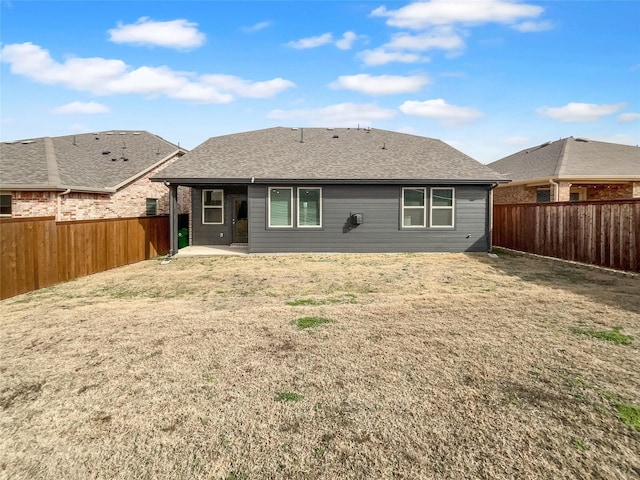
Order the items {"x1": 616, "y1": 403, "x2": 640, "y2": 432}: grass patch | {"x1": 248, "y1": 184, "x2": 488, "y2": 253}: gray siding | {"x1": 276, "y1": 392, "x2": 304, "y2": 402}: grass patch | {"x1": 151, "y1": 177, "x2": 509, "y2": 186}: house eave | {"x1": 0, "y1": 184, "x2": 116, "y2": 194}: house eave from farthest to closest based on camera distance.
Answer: {"x1": 248, "y1": 184, "x2": 488, "y2": 253}: gray siding, {"x1": 151, "y1": 177, "x2": 509, "y2": 186}: house eave, {"x1": 0, "y1": 184, "x2": 116, "y2": 194}: house eave, {"x1": 276, "y1": 392, "x2": 304, "y2": 402}: grass patch, {"x1": 616, "y1": 403, "x2": 640, "y2": 432}: grass patch

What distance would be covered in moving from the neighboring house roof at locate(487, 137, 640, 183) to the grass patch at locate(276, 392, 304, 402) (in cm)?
1747

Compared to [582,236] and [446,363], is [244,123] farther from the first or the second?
[446,363]

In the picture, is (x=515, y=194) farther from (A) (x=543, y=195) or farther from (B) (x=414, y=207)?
(B) (x=414, y=207)

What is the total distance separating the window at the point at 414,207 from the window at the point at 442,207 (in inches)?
13.9

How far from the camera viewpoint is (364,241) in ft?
42.7

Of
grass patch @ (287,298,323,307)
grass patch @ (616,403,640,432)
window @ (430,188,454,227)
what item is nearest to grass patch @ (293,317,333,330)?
grass patch @ (287,298,323,307)

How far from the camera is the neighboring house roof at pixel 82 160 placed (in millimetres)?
12509

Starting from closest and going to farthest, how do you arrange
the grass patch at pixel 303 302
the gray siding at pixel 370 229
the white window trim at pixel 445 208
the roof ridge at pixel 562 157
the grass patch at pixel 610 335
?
the grass patch at pixel 610 335
the grass patch at pixel 303 302
the gray siding at pixel 370 229
the white window trim at pixel 445 208
the roof ridge at pixel 562 157

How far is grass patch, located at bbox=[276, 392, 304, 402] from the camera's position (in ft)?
10.1

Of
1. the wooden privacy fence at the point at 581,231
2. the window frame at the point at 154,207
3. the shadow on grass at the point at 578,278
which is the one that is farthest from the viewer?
the window frame at the point at 154,207

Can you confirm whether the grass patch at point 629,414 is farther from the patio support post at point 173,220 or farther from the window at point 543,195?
the window at point 543,195

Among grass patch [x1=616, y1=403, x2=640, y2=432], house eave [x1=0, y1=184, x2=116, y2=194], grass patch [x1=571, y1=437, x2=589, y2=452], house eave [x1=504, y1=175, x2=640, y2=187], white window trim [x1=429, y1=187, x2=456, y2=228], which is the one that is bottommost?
grass patch [x1=571, y1=437, x2=589, y2=452]

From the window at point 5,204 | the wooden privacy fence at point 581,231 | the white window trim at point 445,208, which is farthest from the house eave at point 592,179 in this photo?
the window at point 5,204

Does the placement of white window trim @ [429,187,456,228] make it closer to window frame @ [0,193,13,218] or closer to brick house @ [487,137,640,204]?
brick house @ [487,137,640,204]
